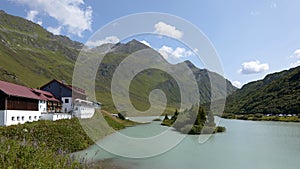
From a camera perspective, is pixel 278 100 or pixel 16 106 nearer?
pixel 16 106

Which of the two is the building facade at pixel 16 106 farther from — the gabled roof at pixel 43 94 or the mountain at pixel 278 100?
the mountain at pixel 278 100

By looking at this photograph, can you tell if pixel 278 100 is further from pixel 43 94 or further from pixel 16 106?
pixel 16 106

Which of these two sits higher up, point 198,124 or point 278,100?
point 278,100

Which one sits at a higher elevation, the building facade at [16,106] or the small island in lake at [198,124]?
the building facade at [16,106]

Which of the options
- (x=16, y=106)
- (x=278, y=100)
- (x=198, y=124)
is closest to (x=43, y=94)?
(x=16, y=106)

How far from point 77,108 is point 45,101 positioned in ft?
31.3

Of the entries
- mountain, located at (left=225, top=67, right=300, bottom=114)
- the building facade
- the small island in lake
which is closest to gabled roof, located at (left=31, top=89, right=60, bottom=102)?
the building facade

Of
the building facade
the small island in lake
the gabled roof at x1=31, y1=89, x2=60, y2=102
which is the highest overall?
the gabled roof at x1=31, y1=89, x2=60, y2=102

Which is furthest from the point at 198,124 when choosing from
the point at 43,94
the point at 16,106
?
the point at 16,106

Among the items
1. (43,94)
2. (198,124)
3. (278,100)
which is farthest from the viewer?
(278,100)

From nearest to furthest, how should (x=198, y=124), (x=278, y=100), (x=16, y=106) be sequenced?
(x=16, y=106)
(x=198, y=124)
(x=278, y=100)

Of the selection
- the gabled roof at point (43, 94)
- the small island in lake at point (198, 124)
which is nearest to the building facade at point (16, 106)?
the gabled roof at point (43, 94)

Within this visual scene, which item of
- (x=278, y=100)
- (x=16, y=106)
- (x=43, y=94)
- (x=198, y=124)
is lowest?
(x=198, y=124)

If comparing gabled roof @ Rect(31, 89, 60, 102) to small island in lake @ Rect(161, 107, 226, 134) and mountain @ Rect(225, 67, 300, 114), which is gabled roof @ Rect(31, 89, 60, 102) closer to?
small island in lake @ Rect(161, 107, 226, 134)
